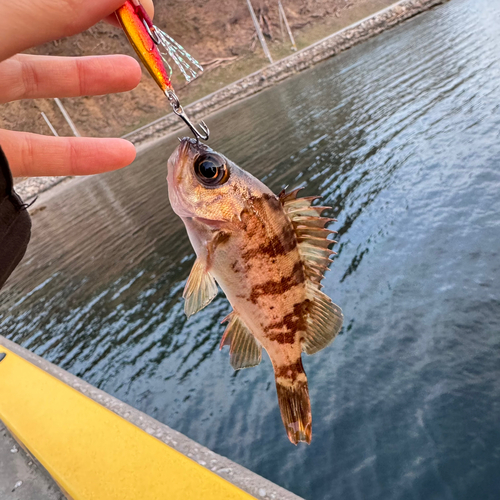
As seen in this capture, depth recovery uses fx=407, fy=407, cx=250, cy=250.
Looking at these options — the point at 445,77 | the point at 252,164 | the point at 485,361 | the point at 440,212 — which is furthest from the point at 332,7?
the point at 485,361

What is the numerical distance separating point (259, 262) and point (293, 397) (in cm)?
89

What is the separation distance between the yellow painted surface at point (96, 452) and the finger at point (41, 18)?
174 inches

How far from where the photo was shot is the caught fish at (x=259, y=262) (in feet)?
7.88

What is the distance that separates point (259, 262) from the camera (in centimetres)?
247

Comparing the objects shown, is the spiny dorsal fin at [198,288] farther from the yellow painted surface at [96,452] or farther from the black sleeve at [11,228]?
the yellow painted surface at [96,452]

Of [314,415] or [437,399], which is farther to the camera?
[314,415]

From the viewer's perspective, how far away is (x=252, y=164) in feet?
74.3

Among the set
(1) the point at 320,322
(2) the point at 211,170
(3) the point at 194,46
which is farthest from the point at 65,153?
(3) the point at 194,46

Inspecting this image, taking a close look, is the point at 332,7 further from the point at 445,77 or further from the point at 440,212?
the point at 440,212

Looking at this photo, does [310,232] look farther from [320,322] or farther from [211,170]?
[211,170]

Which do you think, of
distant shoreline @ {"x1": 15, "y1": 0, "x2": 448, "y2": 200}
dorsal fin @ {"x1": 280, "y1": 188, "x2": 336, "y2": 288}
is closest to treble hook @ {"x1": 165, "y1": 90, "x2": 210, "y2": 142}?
dorsal fin @ {"x1": 280, "y1": 188, "x2": 336, "y2": 288}

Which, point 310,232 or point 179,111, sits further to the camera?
point 310,232

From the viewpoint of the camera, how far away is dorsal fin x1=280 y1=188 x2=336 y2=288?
2.49 m

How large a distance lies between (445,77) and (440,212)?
50.4ft
